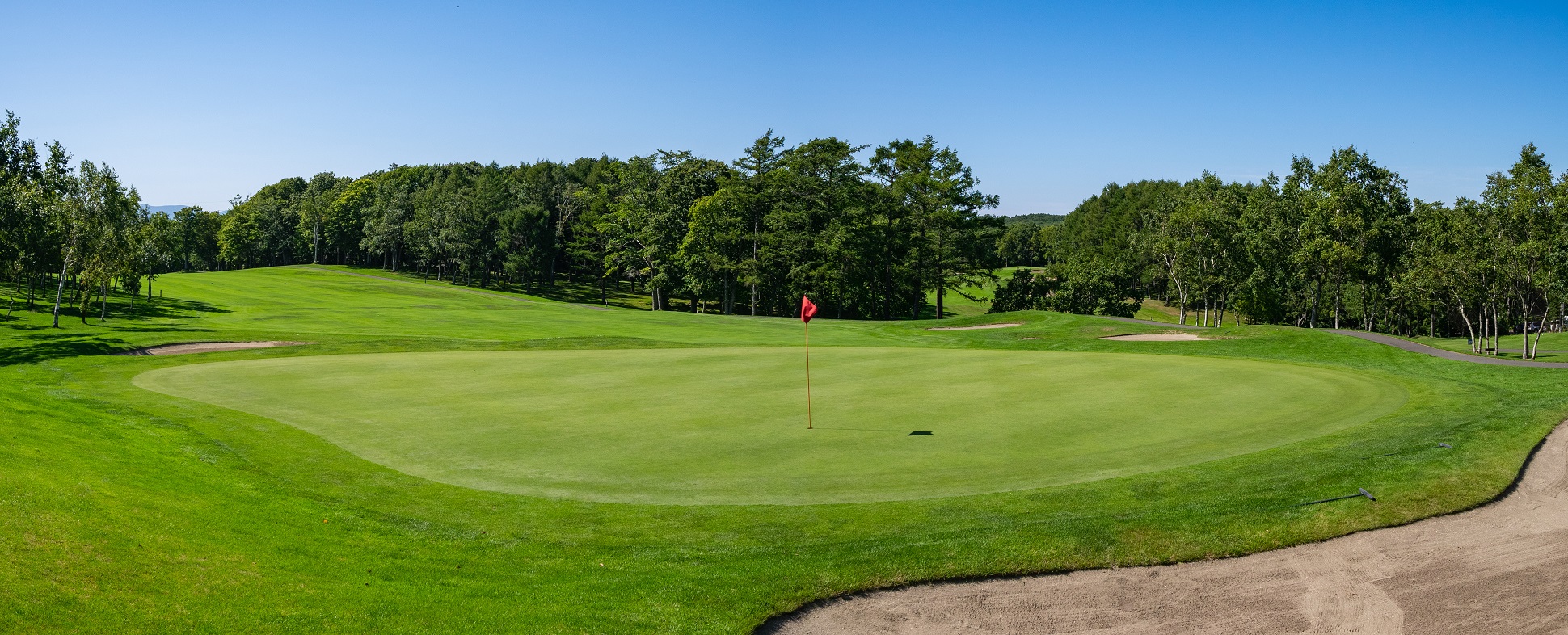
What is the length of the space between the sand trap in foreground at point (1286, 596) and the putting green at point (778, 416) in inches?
120

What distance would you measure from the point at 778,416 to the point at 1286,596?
9803 mm

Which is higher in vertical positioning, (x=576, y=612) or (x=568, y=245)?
(x=568, y=245)

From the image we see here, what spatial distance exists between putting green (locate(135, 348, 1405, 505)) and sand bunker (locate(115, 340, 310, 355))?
5623mm

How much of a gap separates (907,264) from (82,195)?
54.7 meters

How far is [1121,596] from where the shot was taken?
888cm

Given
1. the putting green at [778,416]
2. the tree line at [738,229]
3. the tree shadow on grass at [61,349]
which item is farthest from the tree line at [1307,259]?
the tree shadow on grass at [61,349]

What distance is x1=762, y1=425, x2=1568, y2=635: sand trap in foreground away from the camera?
27.1ft

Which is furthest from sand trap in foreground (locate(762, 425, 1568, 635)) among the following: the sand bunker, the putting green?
the sand bunker

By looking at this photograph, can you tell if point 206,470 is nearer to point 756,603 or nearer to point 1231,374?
point 756,603

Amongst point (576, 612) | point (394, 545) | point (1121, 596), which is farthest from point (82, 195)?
point (1121, 596)

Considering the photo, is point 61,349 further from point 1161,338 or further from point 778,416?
point 1161,338

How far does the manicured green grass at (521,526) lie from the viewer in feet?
24.2

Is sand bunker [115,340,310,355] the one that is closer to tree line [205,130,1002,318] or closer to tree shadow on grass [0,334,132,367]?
tree shadow on grass [0,334,132,367]

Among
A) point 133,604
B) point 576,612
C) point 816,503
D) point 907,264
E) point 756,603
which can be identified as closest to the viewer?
point 133,604
